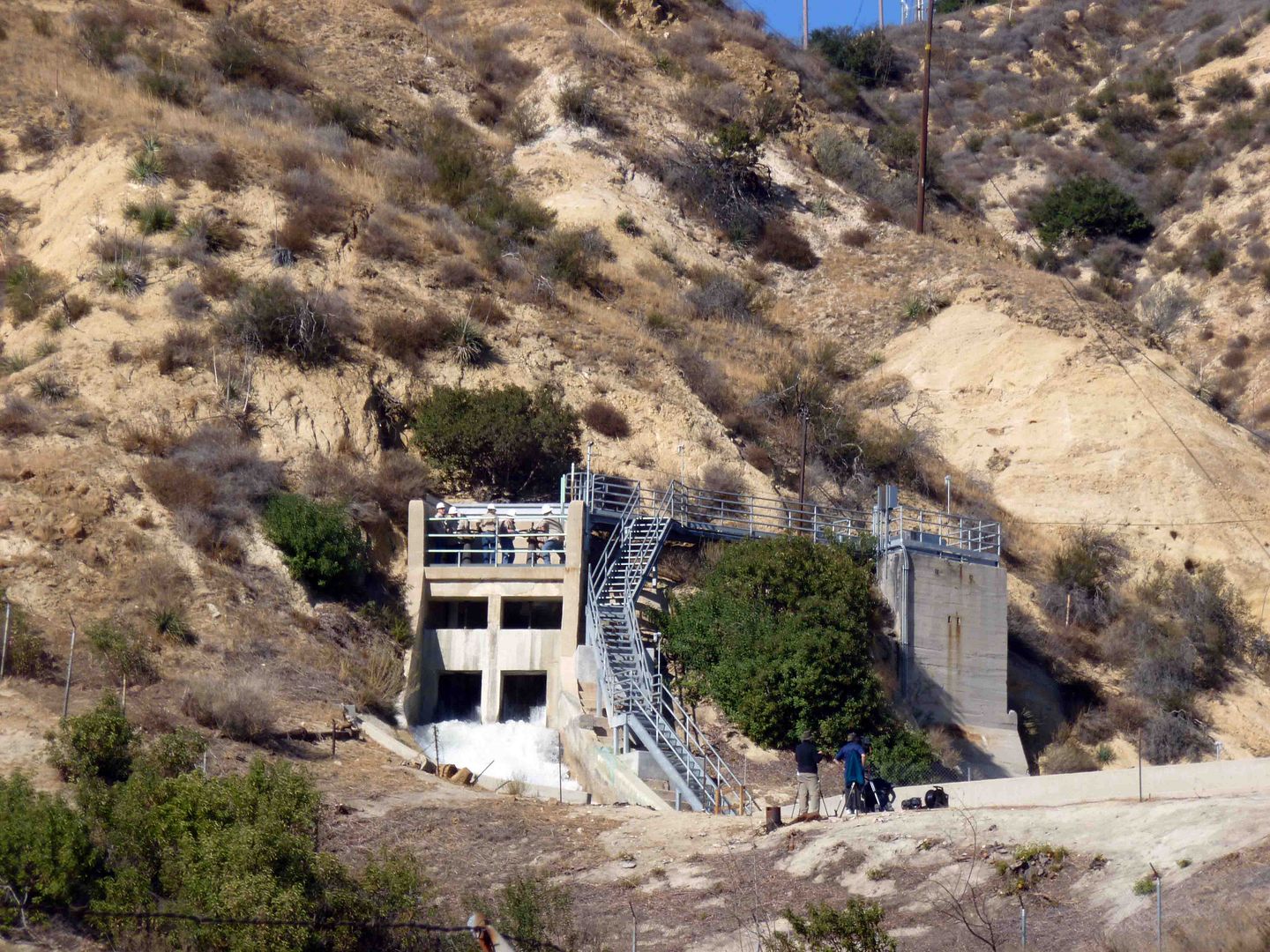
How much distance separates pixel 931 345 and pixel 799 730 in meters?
A: 20.2

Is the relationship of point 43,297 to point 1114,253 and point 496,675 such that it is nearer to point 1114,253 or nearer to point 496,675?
point 496,675

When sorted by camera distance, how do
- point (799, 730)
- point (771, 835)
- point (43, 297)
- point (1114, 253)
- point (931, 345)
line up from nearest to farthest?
1. point (771, 835)
2. point (799, 730)
3. point (43, 297)
4. point (931, 345)
5. point (1114, 253)

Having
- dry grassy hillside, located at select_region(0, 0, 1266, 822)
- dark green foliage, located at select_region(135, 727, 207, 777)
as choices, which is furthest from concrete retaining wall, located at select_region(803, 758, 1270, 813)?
dry grassy hillside, located at select_region(0, 0, 1266, 822)

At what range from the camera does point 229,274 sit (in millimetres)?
34844

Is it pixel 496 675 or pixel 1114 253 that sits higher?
pixel 1114 253

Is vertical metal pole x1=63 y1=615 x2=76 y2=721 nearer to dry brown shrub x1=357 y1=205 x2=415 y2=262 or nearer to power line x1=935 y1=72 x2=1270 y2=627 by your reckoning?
dry brown shrub x1=357 y1=205 x2=415 y2=262

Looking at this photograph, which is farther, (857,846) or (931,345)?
(931,345)

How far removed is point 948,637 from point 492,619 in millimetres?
8843

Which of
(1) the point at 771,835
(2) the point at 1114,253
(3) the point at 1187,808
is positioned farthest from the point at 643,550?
(2) the point at 1114,253

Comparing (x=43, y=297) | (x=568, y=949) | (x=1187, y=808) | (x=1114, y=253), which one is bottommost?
(x=568, y=949)

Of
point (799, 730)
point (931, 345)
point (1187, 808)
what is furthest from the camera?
point (931, 345)

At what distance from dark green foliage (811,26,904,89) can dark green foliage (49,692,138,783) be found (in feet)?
188

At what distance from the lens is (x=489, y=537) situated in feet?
95.1

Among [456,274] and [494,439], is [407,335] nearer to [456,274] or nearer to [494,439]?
[456,274]
